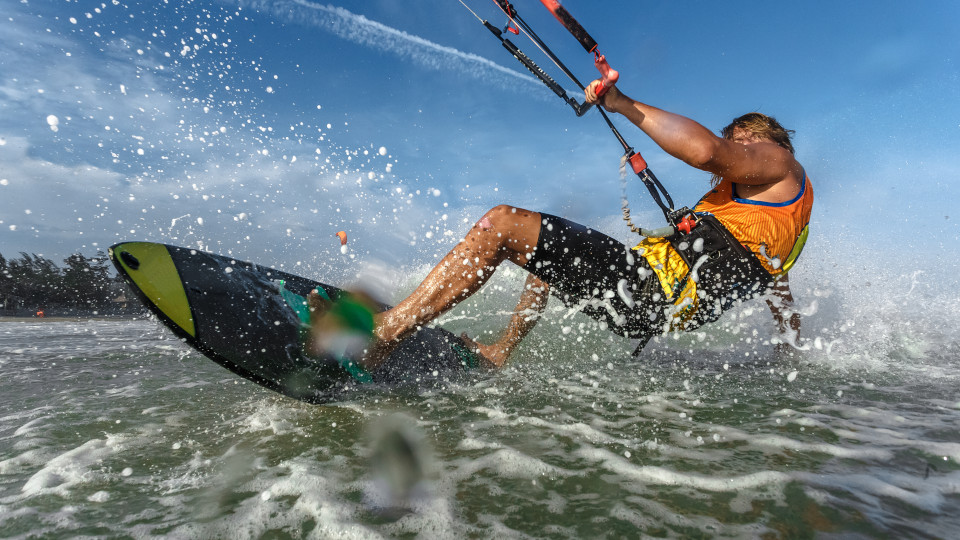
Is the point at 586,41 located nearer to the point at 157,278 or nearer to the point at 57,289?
the point at 157,278

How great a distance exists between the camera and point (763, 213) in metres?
3.29

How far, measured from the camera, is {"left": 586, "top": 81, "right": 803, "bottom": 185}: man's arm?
288 cm

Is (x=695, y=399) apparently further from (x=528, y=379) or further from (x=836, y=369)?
(x=836, y=369)

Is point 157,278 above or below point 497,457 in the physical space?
above

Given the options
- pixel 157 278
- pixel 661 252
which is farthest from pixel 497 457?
pixel 157 278

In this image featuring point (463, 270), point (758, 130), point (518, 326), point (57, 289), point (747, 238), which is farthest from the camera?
point (57, 289)

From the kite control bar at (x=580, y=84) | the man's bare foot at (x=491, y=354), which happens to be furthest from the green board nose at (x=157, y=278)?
the kite control bar at (x=580, y=84)

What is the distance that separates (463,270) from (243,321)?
1620 mm

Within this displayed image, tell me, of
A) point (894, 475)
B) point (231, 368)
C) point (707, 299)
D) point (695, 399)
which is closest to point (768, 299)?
point (707, 299)

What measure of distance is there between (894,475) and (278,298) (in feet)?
11.9

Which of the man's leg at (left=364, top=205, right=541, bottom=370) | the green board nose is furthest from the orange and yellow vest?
the green board nose

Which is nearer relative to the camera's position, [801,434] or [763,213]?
[801,434]

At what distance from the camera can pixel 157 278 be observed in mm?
3330

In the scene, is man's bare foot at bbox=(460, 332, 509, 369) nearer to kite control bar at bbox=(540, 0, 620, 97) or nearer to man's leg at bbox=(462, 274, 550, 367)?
man's leg at bbox=(462, 274, 550, 367)
